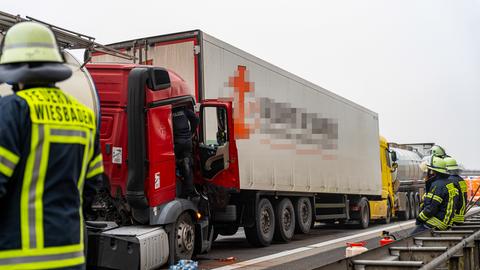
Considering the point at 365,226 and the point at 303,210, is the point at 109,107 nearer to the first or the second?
the point at 303,210

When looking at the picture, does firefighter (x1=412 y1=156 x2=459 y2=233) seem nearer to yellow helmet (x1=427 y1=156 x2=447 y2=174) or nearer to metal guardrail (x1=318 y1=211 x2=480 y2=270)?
yellow helmet (x1=427 y1=156 x2=447 y2=174)

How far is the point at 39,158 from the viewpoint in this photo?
2.32m

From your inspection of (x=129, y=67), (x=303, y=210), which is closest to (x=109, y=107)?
(x=129, y=67)

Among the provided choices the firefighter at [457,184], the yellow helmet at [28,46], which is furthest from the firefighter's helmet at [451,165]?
the yellow helmet at [28,46]

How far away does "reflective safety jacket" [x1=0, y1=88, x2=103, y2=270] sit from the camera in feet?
7.38

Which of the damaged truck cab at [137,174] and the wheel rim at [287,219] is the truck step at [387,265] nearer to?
the damaged truck cab at [137,174]

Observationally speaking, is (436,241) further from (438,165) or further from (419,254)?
(438,165)

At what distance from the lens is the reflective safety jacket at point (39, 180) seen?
2.25 metres

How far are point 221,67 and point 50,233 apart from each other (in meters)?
7.98

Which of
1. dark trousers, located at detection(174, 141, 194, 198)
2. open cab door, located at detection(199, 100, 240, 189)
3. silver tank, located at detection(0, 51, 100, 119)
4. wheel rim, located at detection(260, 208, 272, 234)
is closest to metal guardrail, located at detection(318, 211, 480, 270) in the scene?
silver tank, located at detection(0, 51, 100, 119)

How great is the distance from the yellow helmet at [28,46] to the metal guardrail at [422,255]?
7.71ft

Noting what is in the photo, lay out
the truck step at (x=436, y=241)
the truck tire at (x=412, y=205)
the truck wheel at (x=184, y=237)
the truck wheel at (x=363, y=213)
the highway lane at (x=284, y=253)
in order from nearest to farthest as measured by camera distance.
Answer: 1. the truck step at (x=436, y=241)
2. the truck wheel at (x=184, y=237)
3. the highway lane at (x=284, y=253)
4. the truck wheel at (x=363, y=213)
5. the truck tire at (x=412, y=205)

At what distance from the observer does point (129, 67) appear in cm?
762

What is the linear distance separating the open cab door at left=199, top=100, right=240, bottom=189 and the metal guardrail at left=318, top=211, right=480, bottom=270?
3.94 m
